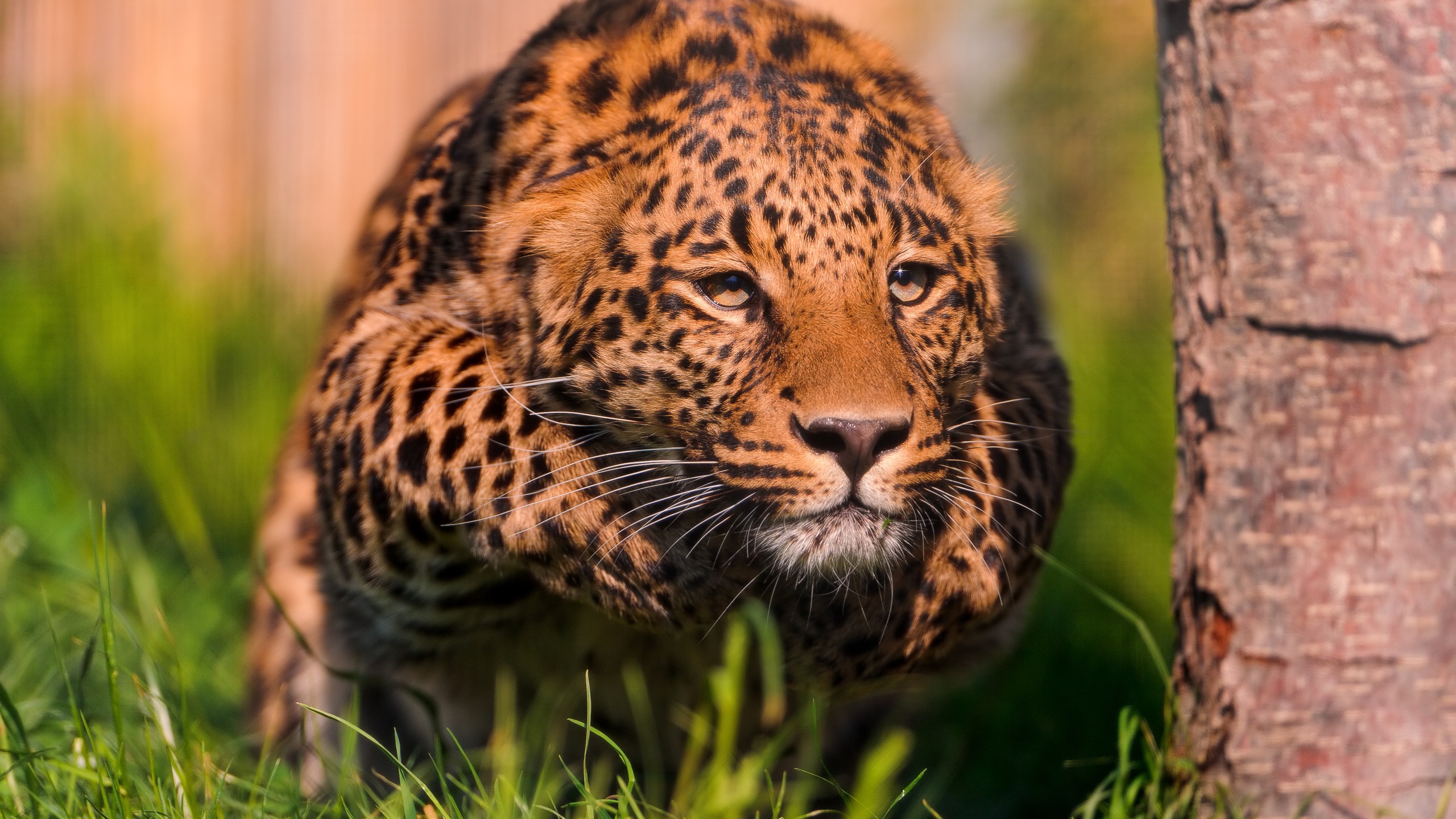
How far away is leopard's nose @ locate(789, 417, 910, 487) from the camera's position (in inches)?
96.4

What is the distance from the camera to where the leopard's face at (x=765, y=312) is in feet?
8.34

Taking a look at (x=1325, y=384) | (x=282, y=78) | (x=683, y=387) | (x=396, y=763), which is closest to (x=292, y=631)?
(x=396, y=763)

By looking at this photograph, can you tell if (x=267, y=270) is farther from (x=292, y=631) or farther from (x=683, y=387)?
(x=683, y=387)

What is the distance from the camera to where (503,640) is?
10.9ft

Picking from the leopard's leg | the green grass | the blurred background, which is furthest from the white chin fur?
the blurred background

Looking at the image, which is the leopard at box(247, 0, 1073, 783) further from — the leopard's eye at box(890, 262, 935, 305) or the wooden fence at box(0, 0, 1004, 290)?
the wooden fence at box(0, 0, 1004, 290)

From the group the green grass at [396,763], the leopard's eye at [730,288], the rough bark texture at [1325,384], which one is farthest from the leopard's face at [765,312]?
the rough bark texture at [1325,384]

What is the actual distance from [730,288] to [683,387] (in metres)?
0.21

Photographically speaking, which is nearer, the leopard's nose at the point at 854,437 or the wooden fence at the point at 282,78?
the leopard's nose at the point at 854,437

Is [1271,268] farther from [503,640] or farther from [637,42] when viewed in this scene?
[503,640]

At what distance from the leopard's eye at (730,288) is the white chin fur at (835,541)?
1.44 ft

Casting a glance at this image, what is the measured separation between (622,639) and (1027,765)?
163cm

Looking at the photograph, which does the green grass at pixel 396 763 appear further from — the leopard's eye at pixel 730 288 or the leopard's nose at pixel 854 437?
the leopard's eye at pixel 730 288

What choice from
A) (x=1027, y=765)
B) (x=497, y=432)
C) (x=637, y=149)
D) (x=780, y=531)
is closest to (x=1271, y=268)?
(x=780, y=531)
